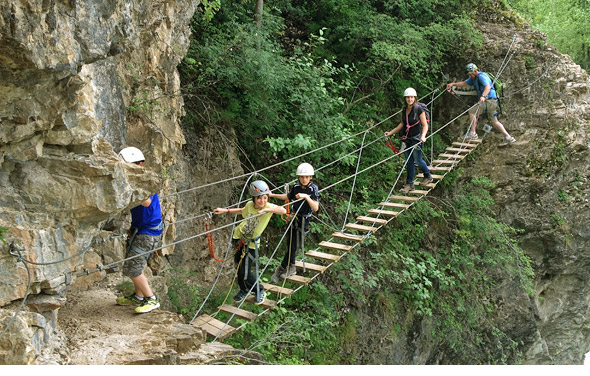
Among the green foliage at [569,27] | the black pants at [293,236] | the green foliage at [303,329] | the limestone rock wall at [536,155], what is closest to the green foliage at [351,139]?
the green foliage at [303,329]

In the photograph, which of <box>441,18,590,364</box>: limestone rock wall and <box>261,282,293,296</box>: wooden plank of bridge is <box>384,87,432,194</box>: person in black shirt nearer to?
<box>261,282,293,296</box>: wooden plank of bridge

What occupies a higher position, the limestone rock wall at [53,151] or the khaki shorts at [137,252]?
the limestone rock wall at [53,151]

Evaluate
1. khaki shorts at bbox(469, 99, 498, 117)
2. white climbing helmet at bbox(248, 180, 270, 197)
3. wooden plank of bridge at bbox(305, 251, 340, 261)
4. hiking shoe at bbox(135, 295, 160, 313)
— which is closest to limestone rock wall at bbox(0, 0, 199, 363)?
Result: hiking shoe at bbox(135, 295, 160, 313)

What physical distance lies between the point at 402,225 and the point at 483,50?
3471mm

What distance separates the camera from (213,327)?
4.62 metres

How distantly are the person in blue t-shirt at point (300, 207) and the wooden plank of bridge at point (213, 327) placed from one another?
2.74 feet

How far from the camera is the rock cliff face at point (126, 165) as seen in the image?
339 centimetres

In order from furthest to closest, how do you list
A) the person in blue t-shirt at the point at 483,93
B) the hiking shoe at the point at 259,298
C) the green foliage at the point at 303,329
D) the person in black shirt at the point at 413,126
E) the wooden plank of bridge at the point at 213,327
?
the person in blue t-shirt at the point at 483,93
the green foliage at the point at 303,329
the person in black shirt at the point at 413,126
the hiking shoe at the point at 259,298
the wooden plank of bridge at the point at 213,327

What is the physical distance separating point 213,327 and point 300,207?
1.28m

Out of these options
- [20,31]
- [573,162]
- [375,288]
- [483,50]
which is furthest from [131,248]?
[573,162]

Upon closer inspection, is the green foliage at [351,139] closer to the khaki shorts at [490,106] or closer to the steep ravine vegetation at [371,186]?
the steep ravine vegetation at [371,186]

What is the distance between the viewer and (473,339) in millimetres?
9141

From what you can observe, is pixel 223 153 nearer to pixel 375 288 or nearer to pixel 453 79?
pixel 375 288

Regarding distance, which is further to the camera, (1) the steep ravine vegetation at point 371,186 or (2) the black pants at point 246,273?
(1) the steep ravine vegetation at point 371,186
